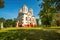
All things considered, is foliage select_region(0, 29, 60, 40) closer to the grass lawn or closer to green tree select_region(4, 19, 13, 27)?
the grass lawn

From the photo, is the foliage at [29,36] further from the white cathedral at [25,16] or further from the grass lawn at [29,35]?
the white cathedral at [25,16]

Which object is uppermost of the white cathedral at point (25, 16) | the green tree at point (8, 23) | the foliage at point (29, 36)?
the white cathedral at point (25, 16)

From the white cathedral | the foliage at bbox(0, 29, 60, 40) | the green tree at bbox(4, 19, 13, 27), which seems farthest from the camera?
the white cathedral

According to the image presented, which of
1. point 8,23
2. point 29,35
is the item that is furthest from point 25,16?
point 29,35

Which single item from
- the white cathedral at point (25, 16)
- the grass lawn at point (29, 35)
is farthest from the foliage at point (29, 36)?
the white cathedral at point (25, 16)

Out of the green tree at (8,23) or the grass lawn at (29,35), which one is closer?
the grass lawn at (29,35)

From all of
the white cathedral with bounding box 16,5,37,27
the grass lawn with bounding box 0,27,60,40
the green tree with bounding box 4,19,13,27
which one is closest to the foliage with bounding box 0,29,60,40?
the grass lawn with bounding box 0,27,60,40

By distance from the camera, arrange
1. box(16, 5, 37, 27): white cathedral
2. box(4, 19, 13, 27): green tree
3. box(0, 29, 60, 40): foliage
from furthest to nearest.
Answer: box(16, 5, 37, 27): white cathedral
box(4, 19, 13, 27): green tree
box(0, 29, 60, 40): foliage

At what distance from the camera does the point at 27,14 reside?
7244 centimetres

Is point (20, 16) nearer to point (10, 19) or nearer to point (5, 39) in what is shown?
point (10, 19)

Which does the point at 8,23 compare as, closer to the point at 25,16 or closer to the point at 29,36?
the point at 25,16

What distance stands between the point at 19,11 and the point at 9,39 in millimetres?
59909

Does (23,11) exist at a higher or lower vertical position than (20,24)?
higher

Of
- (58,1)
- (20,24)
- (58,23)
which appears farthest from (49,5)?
(20,24)
